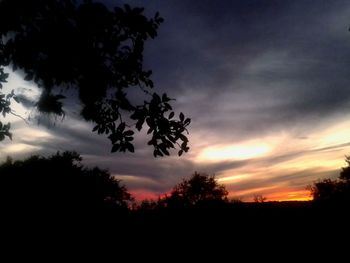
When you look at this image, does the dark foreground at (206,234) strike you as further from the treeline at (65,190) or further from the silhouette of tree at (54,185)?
the silhouette of tree at (54,185)

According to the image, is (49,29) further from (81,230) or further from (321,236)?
(81,230)

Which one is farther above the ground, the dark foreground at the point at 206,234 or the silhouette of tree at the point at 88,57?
the silhouette of tree at the point at 88,57

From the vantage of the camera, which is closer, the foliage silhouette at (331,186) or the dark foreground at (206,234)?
the dark foreground at (206,234)

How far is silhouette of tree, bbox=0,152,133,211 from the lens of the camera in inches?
866

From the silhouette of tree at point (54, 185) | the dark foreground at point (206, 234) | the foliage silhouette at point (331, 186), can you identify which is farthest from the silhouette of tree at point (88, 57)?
the foliage silhouette at point (331, 186)

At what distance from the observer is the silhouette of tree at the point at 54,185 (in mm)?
21987

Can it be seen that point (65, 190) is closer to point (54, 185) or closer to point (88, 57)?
point (54, 185)

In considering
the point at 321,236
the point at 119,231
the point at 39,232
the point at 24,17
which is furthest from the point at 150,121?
the point at 39,232

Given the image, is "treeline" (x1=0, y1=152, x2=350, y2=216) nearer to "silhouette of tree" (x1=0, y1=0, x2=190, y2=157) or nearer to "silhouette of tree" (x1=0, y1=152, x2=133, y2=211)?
"silhouette of tree" (x1=0, y1=152, x2=133, y2=211)

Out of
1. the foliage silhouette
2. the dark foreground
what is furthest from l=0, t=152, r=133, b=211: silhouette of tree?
the foliage silhouette

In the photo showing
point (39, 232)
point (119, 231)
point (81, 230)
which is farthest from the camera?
point (39, 232)

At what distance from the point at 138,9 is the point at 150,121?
2198 mm

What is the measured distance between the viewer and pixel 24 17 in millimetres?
5309

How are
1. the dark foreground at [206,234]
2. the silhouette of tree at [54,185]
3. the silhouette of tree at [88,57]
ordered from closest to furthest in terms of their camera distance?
1. the silhouette of tree at [88,57]
2. the dark foreground at [206,234]
3. the silhouette of tree at [54,185]
